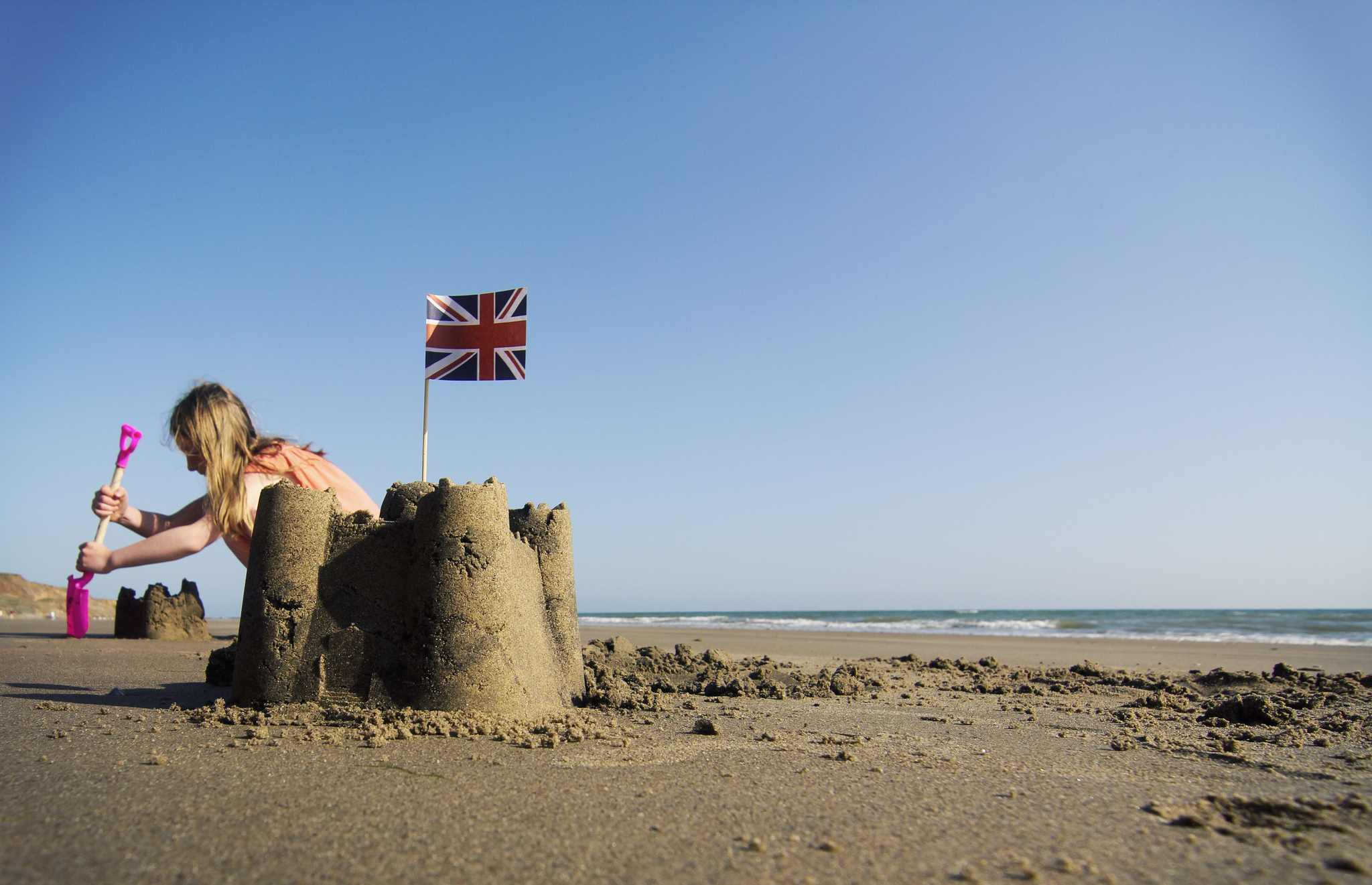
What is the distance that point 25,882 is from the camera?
6.05ft

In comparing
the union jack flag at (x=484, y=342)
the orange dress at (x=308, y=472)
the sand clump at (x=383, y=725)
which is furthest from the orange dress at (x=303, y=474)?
the sand clump at (x=383, y=725)

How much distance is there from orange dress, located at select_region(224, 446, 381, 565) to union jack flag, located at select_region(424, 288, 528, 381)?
1174mm

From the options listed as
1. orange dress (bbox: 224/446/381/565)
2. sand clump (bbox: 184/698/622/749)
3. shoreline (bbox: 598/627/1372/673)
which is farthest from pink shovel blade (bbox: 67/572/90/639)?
shoreline (bbox: 598/627/1372/673)

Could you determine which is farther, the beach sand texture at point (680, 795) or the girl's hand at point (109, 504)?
the girl's hand at point (109, 504)

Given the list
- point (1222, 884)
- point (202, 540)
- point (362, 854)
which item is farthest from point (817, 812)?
point (202, 540)

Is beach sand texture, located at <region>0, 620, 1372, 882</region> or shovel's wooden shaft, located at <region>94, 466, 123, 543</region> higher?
shovel's wooden shaft, located at <region>94, 466, 123, 543</region>

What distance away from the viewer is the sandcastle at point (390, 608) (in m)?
3.85

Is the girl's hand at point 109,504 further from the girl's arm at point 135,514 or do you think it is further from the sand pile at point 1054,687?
the sand pile at point 1054,687

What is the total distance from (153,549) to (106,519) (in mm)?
853

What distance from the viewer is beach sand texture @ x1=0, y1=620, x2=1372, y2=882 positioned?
2061mm

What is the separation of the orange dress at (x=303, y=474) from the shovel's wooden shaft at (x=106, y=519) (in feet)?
3.53

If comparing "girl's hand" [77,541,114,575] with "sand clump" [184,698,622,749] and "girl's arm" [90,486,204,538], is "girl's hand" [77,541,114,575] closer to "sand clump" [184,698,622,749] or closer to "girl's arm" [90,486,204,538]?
"girl's arm" [90,486,204,538]

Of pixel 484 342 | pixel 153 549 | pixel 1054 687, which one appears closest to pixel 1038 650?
pixel 1054 687

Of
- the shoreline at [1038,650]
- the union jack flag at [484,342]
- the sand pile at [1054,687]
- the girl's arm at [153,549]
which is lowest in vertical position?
the shoreline at [1038,650]
